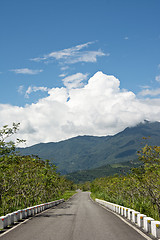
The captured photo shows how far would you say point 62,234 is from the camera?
10.0 metres

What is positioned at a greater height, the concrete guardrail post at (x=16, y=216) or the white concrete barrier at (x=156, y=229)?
the white concrete barrier at (x=156, y=229)

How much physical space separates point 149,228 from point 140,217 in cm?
129

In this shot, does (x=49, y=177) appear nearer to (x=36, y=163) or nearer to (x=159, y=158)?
(x=36, y=163)

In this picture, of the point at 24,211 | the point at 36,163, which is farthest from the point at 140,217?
the point at 36,163

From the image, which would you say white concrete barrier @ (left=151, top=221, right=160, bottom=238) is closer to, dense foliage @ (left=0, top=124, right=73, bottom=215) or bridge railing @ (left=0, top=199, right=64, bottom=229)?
bridge railing @ (left=0, top=199, right=64, bottom=229)

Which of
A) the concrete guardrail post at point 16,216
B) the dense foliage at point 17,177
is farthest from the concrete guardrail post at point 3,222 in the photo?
the dense foliage at point 17,177

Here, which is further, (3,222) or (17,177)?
(17,177)

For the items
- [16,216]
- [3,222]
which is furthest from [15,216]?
[3,222]

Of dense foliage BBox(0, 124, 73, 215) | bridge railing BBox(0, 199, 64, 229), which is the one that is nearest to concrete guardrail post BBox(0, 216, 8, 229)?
bridge railing BBox(0, 199, 64, 229)

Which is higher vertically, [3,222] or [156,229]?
[156,229]

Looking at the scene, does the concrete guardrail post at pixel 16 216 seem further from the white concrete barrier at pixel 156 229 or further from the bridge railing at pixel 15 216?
the white concrete barrier at pixel 156 229

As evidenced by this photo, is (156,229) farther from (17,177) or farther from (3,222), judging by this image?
(17,177)

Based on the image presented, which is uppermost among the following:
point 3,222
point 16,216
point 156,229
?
point 156,229

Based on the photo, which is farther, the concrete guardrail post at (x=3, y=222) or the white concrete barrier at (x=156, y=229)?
the concrete guardrail post at (x=3, y=222)
